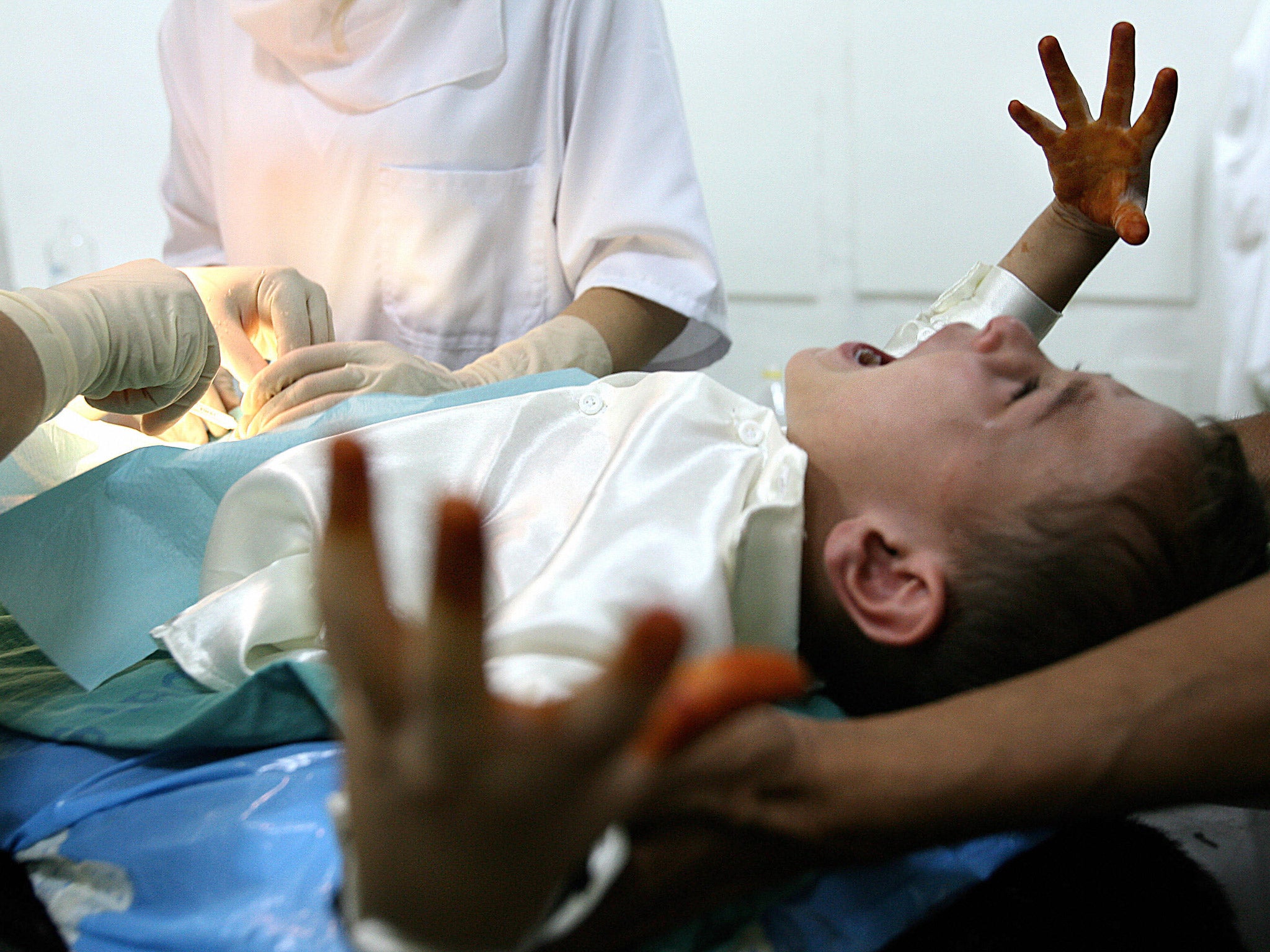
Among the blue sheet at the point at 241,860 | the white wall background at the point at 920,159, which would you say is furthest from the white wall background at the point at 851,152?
the blue sheet at the point at 241,860

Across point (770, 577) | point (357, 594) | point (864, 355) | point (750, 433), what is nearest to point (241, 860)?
point (357, 594)

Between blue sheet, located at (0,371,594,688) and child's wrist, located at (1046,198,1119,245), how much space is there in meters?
0.79

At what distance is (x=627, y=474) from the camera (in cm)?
67

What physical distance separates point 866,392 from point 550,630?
34 centimetres

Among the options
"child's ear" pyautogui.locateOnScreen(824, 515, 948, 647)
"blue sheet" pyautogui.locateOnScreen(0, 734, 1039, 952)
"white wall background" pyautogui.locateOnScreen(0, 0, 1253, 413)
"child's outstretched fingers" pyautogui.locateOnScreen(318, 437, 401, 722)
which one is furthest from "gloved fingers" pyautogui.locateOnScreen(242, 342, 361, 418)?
"white wall background" pyautogui.locateOnScreen(0, 0, 1253, 413)

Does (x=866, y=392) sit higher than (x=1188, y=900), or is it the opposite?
(x=866, y=392)

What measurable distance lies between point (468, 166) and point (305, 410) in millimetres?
529

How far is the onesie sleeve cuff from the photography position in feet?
3.43

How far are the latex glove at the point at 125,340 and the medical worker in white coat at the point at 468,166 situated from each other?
0.37 metres

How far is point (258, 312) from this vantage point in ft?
3.38

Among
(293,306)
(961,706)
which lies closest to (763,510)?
(961,706)

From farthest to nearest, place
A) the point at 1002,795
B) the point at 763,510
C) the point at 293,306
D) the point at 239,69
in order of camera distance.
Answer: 1. the point at 239,69
2. the point at 293,306
3. the point at 763,510
4. the point at 1002,795

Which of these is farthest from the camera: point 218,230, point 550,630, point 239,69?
point 218,230

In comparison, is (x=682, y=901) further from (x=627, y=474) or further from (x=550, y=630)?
(x=627, y=474)
